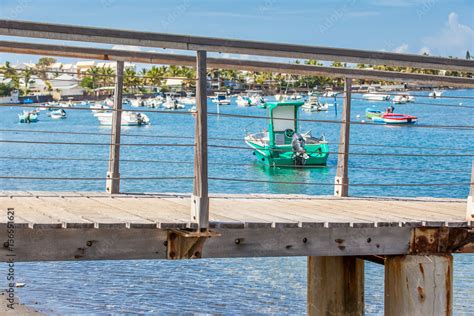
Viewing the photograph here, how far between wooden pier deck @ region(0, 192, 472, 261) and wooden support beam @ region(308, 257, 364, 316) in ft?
1.70

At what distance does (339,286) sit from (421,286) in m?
1.31

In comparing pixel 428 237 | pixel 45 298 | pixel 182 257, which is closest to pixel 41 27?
pixel 182 257

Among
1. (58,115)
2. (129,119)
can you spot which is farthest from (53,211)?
(58,115)

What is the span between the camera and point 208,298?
16016mm

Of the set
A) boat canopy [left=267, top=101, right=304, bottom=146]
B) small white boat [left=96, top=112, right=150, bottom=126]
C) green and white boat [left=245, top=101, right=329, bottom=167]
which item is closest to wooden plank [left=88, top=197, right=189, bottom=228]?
green and white boat [left=245, top=101, right=329, bottom=167]

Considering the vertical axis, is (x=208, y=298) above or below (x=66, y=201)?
below

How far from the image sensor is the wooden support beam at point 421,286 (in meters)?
7.85

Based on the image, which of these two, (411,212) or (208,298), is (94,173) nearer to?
(208,298)

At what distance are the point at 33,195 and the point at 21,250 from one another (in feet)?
6.68

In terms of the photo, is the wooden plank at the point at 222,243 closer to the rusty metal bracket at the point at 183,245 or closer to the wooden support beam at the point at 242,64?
the rusty metal bracket at the point at 183,245

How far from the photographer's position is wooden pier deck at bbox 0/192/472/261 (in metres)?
6.90

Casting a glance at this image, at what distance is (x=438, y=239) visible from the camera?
802 centimetres

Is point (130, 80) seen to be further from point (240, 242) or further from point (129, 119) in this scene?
point (129, 119)

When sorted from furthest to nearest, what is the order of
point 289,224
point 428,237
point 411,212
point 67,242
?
A: 1. point 411,212
2. point 428,237
3. point 289,224
4. point 67,242
